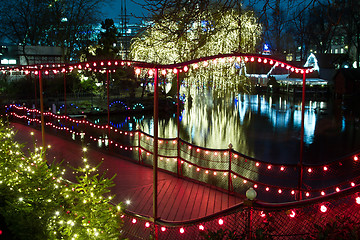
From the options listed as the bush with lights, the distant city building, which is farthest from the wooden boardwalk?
the distant city building

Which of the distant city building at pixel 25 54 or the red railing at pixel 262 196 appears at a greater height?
the distant city building at pixel 25 54

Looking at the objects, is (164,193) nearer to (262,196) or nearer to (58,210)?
(262,196)

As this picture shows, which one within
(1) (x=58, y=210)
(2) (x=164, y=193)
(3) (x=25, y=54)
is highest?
(3) (x=25, y=54)

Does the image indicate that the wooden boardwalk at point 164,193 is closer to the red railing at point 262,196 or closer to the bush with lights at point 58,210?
the red railing at point 262,196

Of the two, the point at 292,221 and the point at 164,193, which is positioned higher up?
the point at 292,221

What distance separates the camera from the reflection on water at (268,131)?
13.0 meters

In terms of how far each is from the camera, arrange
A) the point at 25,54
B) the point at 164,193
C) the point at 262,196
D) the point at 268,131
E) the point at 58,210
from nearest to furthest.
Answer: the point at 58,210, the point at 164,193, the point at 262,196, the point at 268,131, the point at 25,54

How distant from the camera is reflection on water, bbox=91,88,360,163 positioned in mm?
12984

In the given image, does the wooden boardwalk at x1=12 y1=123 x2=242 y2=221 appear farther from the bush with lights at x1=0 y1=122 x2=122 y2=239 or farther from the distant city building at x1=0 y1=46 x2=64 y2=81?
the distant city building at x1=0 y1=46 x2=64 y2=81

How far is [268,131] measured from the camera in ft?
56.5

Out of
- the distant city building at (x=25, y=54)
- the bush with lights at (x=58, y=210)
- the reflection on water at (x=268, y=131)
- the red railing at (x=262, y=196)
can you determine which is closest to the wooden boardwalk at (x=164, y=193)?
the red railing at (x=262, y=196)

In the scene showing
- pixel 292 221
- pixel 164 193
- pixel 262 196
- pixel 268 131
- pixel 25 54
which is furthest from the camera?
pixel 25 54

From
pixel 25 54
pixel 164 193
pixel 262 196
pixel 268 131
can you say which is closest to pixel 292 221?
pixel 164 193

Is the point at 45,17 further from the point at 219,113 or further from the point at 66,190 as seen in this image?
the point at 66,190
